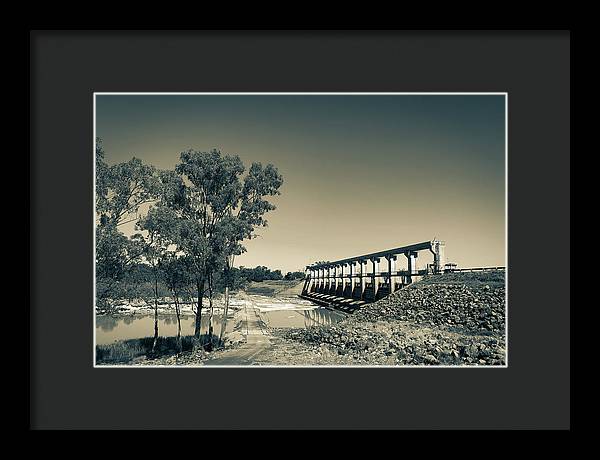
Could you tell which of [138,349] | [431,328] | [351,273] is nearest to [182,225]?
[138,349]

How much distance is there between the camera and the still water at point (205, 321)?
5016 millimetres

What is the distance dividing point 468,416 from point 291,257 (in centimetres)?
229

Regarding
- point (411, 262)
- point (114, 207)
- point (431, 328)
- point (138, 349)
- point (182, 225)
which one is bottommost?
point (138, 349)

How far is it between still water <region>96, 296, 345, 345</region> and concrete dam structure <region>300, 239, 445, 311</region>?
0.17 metres

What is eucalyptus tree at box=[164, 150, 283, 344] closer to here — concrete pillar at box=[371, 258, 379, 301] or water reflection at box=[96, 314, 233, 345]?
water reflection at box=[96, 314, 233, 345]

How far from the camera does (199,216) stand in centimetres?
545

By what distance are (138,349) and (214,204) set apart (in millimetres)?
1669

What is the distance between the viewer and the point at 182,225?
212 inches

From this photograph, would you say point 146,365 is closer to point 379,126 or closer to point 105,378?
point 105,378

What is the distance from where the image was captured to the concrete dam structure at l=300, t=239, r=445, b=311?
523 cm

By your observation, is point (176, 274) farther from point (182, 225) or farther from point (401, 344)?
point (401, 344)

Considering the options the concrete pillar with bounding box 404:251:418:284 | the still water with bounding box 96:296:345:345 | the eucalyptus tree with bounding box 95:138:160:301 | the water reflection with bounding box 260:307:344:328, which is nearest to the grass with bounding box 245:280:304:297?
the still water with bounding box 96:296:345:345

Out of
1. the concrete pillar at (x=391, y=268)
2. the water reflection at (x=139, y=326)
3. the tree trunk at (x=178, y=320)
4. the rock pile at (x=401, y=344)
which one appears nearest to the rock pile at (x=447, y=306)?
the rock pile at (x=401, y=344)
